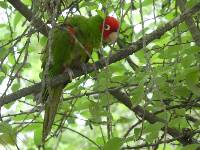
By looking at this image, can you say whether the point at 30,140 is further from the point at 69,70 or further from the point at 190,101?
the point at 190,101

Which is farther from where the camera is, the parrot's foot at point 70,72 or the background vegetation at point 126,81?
the parrot's foot at point 70,72

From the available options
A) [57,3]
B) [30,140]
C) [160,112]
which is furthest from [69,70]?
[30,140]

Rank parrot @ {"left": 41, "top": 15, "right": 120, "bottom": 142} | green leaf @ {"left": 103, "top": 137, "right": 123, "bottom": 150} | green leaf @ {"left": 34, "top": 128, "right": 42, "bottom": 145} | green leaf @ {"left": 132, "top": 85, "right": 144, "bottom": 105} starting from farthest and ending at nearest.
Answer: parrot @ {"left": 41, "top": 15, "right": 120, "bottom": 142}
green leaf @ {"left": 34, "top": 128, "right": 42, "bottom": 145}
green leaf @ {"left": 132, "top": 85, "right": 144, "bottom": 105}
green leaf @ {"left": 103, "top": 137, "right": 123, "bottom": 150}

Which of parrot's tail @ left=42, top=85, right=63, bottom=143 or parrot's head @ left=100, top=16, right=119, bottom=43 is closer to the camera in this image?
parrot's tail @ left=42, top=85, right=63, bottom=143

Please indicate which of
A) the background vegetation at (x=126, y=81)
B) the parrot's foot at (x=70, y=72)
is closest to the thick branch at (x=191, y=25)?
the background vegetation at (x=126, y=81)

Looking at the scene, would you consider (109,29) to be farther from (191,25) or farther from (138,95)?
(138,95)

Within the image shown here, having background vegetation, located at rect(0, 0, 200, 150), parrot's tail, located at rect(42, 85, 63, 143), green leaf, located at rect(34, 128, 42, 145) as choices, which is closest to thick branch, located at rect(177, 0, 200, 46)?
background vegetation, located at rect(0, 0, 200, 150)

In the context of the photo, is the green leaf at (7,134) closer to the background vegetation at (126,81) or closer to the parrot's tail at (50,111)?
→ the background vegetation at (126,81)

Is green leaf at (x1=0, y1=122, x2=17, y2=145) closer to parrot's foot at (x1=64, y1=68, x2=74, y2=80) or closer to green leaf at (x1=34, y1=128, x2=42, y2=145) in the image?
green leaf at (x1=34, y1=128, x2=42, y2=145)

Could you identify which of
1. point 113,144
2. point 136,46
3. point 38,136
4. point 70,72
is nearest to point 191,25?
point 136,46

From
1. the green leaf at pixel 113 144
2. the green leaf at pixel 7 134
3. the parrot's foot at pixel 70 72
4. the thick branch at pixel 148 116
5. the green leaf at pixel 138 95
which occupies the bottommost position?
the green leaf at pixel 113 144

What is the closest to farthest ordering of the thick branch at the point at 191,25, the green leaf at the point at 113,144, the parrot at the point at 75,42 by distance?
the green leaf at the point at 113,144, the thick branch at the point at 191,25, the parrot at the point at 75,42

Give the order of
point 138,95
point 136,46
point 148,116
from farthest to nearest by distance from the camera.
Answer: point 148,116 < point 136,46 < point 138,95

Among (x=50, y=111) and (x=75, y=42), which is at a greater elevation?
(x=75, y=42)
